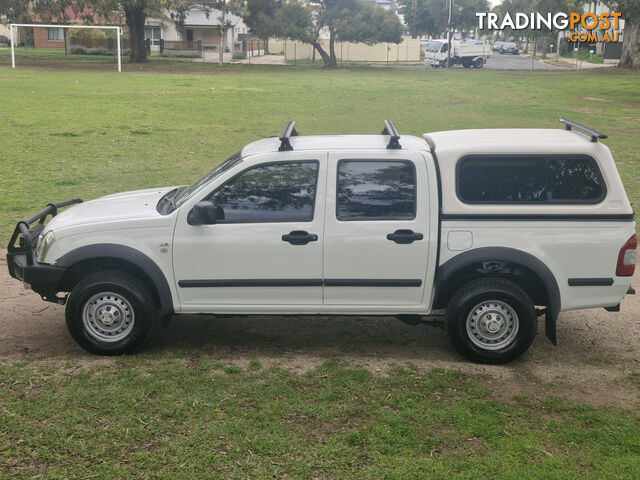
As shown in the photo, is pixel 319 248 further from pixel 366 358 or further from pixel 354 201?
pixel 366 358

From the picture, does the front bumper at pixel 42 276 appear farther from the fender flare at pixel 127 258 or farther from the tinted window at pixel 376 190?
the tinted window at pixel 376 190

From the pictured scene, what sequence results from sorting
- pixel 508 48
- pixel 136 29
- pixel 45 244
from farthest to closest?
pixel 508 48
pixel 136 29
pixel 45 244

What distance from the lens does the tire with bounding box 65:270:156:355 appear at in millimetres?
6309

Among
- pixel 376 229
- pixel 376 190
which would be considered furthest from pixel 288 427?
pixel 376 190

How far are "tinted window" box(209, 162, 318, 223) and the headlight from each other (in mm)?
1333

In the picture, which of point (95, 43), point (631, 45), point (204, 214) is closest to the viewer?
point (204, 214)

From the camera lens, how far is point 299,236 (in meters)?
6.25

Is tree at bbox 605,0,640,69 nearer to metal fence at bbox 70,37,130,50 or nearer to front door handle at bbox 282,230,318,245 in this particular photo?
metal fence at bbox 70,37,130,50

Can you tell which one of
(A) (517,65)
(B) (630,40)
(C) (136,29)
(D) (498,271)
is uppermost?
(C) (136,29)

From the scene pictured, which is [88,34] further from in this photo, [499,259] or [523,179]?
[499,259]

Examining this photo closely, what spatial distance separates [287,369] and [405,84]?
3434cm

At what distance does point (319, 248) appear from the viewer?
6270 mm

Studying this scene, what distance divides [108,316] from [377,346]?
224 centimetres

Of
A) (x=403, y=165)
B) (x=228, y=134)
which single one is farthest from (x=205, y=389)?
(x=228, y=134)
